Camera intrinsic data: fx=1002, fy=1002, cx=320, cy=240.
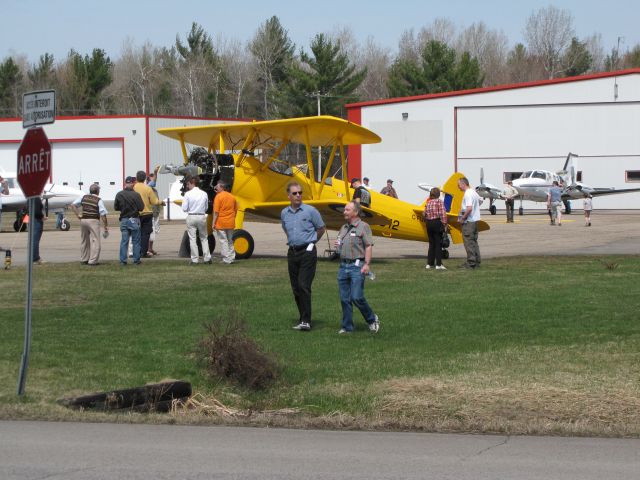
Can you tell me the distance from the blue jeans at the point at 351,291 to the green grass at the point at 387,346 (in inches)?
10.0

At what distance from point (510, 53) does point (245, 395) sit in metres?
120

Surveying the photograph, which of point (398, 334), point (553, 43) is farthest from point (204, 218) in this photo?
point (553, 43)

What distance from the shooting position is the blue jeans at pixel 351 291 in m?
12.2

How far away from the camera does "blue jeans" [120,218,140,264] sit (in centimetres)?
2078

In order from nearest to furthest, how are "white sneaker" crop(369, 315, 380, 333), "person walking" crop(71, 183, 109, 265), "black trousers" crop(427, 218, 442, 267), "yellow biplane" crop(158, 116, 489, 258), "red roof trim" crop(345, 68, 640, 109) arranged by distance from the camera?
"white sneaker" crop(369, 315, 380, 333) < "black trousers" crop(427, 218, 442, 267) < "person walking" crop(71, 183, 109, 265) < "yellow biplane" crop(158, 116, 489, 258) < "red roof trim" crop(345, 68, 640, 109)

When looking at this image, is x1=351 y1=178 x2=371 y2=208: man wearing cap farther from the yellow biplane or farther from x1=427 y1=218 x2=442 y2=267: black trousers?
x1=427 y1=218 x2=442 y2=267: black trousers

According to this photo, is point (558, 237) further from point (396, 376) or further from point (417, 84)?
point (417, 84)

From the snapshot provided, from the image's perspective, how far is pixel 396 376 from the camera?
10.2 metres

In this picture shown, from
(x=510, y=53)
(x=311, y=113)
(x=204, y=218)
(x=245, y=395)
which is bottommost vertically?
(x=245, y=395)

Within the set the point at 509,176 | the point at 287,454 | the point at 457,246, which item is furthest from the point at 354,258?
the point at 509,176

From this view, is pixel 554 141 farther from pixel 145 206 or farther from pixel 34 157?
pixel 34 157

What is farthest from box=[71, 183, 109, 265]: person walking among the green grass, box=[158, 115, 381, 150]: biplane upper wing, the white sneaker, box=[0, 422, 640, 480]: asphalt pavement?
box=[0, 422, 640, 480]: asphalt pavement

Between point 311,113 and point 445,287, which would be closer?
point 445,287

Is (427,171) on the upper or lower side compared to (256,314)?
upper
